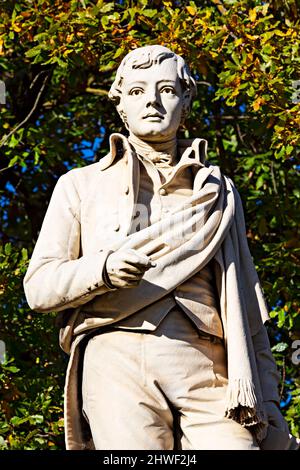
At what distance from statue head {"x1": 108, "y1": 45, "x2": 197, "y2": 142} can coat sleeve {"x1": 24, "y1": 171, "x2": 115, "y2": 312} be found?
1.64 feet

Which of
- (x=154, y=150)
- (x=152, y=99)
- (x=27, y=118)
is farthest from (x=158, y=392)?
(x=27, y=118)

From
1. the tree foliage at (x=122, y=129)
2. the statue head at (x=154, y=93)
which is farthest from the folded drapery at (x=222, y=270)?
the tree foliage at (x=122, y=129)

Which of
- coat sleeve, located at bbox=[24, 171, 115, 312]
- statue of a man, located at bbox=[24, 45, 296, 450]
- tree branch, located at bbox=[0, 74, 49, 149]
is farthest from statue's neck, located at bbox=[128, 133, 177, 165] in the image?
tree branch, located at bbox=[0, 74, 49, 149]

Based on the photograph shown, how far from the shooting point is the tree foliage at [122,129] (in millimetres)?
13531

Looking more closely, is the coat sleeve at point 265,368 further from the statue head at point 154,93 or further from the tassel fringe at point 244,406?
the statue head at point 154,93

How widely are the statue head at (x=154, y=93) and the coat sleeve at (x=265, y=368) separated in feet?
3.93

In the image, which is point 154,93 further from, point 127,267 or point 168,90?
point 127,267

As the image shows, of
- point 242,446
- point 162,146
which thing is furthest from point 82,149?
point 242,446

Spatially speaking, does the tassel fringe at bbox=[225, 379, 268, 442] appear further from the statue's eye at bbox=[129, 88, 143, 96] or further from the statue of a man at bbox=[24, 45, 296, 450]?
the statue's eye at bbox=[129, 88, 143, 96]

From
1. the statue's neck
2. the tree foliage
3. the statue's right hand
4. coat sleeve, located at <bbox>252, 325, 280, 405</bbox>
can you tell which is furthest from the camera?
the tree foliage

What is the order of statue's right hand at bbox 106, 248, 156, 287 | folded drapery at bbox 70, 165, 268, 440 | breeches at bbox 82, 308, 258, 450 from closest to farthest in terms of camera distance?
statue's right hand at bbox 106, 248, 156, 287 < breeches at bbox 82, 308, 258, 450 < folded drapery at bbox 70, 165, 268, 440

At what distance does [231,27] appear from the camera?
13.9 meters

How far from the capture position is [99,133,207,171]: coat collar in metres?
8.39

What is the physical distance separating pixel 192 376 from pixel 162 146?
Result: 1.39 meters
